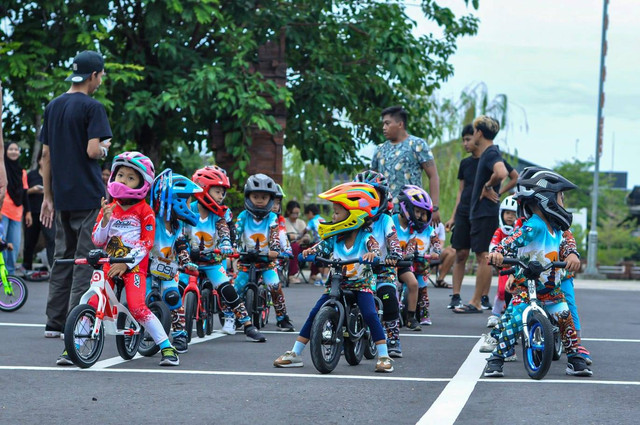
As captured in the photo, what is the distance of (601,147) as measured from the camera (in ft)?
111

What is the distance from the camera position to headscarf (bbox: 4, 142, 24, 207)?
16.3 meters

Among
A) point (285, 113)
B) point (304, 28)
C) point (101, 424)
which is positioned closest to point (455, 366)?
point (101, 424)

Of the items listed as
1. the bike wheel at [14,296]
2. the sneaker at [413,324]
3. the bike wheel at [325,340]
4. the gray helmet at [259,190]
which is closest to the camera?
the bike wheel at [325,340]

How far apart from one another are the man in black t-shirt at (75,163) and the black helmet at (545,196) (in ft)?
10.9

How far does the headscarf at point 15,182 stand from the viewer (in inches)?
642

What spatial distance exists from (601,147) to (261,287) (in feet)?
80.3

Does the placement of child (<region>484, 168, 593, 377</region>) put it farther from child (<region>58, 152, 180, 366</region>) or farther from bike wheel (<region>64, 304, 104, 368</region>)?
bike wheel (<region>64, 304, 104, 368</region>)

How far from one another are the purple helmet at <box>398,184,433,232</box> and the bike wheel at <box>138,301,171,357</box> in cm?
368

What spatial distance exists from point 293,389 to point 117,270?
1761 mm

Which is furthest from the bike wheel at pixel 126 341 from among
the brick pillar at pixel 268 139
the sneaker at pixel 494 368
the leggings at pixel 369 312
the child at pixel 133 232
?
the brick pillar at pixel 268 139

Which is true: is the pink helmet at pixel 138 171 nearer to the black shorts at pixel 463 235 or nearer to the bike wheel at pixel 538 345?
the bike wheel at pixel 538 345

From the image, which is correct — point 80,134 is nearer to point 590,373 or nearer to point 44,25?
point 590,373

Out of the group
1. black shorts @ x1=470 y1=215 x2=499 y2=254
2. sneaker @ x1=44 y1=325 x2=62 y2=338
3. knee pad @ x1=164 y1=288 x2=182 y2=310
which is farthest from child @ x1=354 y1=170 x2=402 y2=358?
black shorts @ x1=470 y1=215 x2=499 y2=254

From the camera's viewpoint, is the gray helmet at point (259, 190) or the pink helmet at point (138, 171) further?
the gray helmet at point (259, 190)
